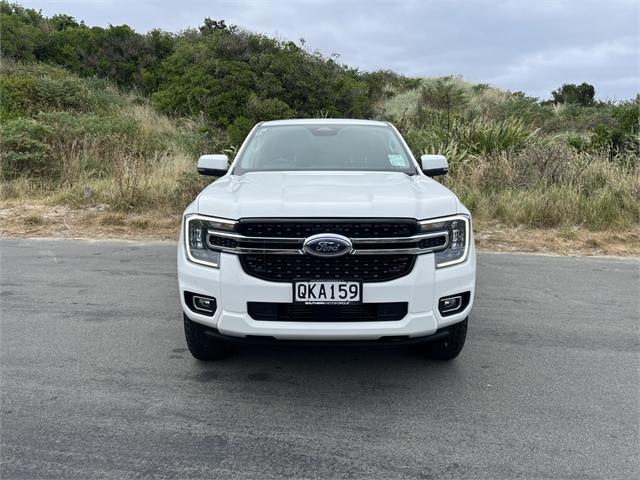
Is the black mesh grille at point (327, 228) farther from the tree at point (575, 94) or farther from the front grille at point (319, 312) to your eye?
the tree at point (575, 94)

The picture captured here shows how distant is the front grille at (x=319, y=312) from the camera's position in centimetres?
307

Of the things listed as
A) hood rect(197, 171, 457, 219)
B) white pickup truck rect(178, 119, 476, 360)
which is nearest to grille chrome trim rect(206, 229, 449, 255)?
white pickup truck rect(178, 119, 476, 360)

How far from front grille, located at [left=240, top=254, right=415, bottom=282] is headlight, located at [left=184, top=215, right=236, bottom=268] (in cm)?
19

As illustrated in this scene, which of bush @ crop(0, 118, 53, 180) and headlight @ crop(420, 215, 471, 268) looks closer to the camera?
headlight @ crop(420, 215, 471, 268)

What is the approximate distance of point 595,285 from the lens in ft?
18.9

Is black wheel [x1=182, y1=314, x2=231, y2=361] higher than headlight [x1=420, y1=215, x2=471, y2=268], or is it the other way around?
headlight [x1=420, y1=215, x2=471, y2=268]

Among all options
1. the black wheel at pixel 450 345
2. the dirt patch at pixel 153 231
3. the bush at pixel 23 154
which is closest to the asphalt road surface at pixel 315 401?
the black wheel at pixel 450 345

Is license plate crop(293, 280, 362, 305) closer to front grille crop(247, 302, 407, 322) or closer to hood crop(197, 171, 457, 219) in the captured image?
front grille crop(247, 302, 407, 322)

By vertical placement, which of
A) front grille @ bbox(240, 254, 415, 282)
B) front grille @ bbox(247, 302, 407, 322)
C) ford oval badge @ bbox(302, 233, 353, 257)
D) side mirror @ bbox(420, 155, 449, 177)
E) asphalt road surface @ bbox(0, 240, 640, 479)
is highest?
side mirror @ bbox(420, 155, 449, 177)

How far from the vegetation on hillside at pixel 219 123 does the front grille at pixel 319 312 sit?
5925 mm

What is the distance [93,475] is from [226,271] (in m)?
1.18

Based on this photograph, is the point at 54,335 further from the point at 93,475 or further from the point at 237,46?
the point at 237,46

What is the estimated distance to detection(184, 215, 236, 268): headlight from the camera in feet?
10.3

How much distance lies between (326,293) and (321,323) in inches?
6.5
